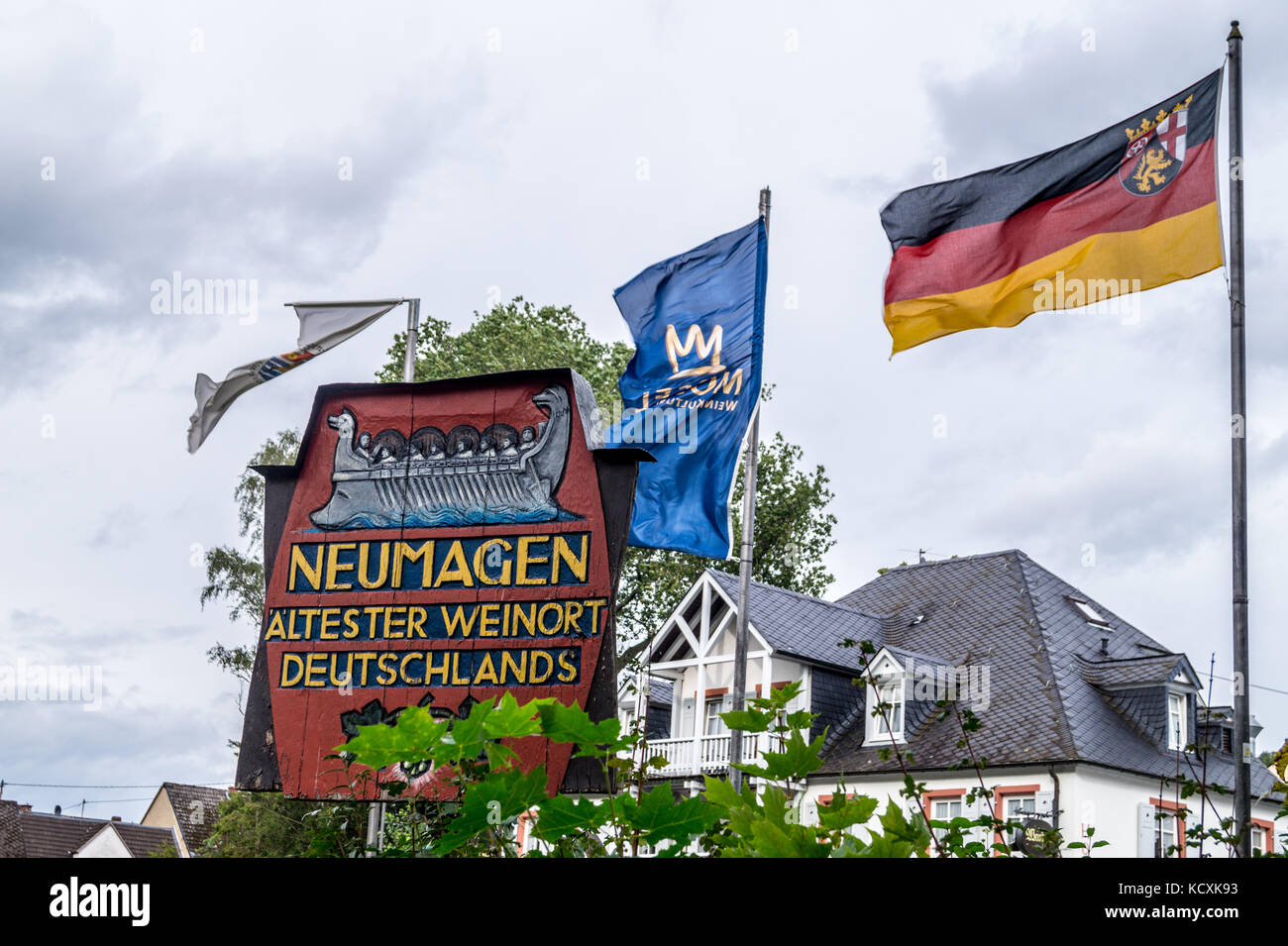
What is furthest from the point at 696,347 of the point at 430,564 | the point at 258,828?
the point at 258,828

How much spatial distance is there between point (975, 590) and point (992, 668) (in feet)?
10.1

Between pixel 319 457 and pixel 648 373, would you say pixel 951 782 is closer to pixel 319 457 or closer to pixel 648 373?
pixel 648 373

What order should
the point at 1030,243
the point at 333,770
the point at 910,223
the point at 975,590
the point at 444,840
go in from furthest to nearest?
the point at 975,590
the point at 910,223
the point at 1030,243
the point at 333,770
the point at 444,840

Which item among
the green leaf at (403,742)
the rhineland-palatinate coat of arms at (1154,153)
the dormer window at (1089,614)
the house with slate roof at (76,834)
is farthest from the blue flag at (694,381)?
the house with slate roof at (76,834)

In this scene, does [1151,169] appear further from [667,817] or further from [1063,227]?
[667,817]

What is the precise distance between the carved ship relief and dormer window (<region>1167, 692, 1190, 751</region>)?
1998 cm

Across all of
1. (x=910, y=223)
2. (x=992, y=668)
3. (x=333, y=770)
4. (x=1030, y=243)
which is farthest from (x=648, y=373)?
(x=992, y=668)

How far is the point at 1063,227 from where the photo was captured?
10336mm

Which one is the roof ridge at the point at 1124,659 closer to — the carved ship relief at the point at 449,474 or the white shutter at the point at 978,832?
the white shutter at the point at 978,832

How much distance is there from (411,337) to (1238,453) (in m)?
5.76

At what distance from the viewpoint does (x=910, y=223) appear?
11.4 metres

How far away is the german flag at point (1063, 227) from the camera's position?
959cm

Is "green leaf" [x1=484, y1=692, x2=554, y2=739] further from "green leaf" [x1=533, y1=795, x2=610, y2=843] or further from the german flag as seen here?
the german flag

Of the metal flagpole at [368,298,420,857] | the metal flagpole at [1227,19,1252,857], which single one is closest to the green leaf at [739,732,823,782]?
the metal flagpole at [368,298,420,857]
